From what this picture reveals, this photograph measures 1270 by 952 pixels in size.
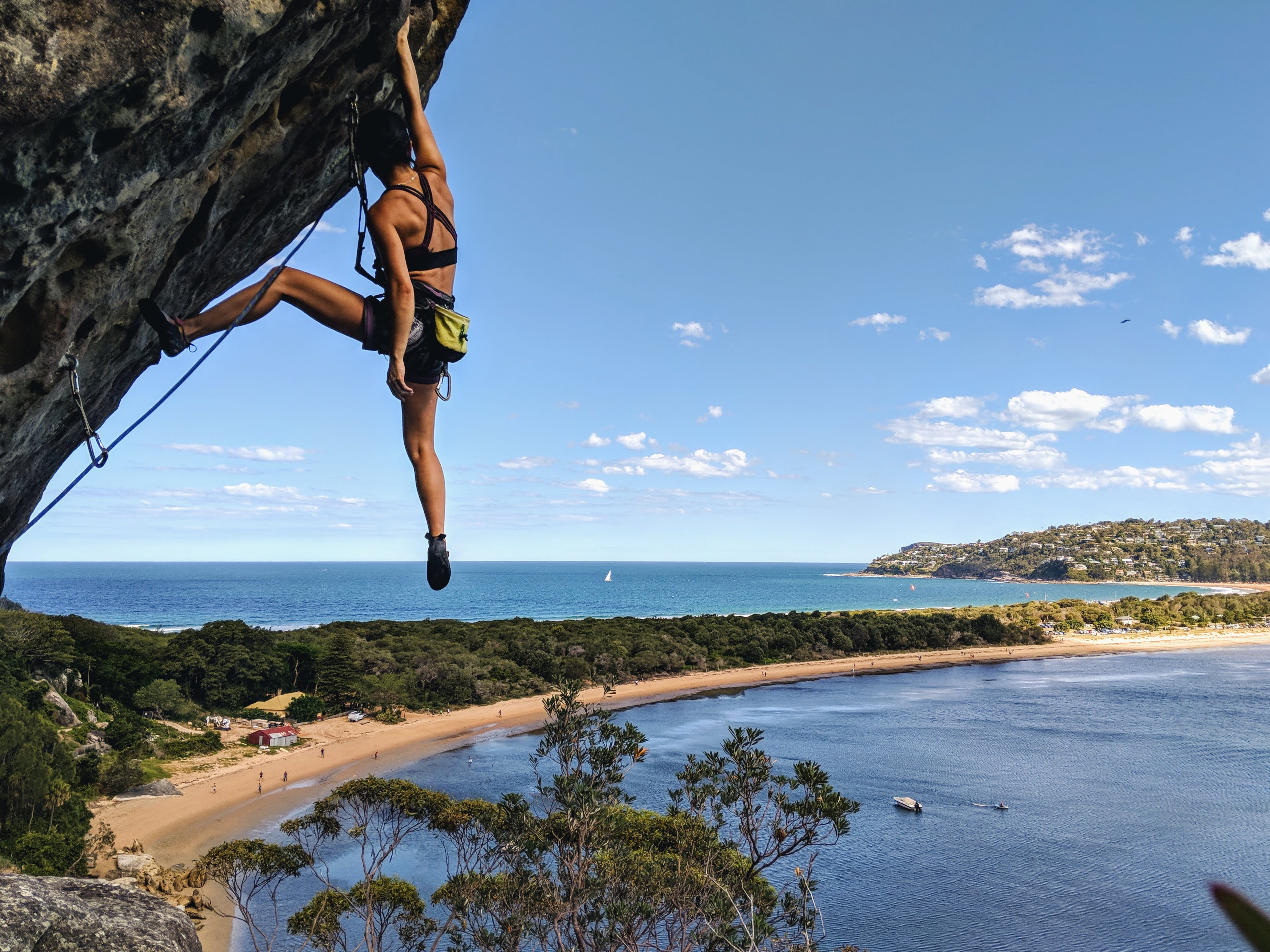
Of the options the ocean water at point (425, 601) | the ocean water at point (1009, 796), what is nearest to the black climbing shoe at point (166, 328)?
the ocean water at point (1009, 796)

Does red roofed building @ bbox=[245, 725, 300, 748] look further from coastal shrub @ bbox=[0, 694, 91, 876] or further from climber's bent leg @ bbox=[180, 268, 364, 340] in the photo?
climber's bent leg @ bbox=[180, 268, 364, 340]

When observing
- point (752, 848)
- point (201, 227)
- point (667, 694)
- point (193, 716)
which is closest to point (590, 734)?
point (752, 848)

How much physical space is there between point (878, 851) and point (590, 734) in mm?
23213

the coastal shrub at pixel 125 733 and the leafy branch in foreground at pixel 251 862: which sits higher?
the leafy branch in foreground at pixel 251 862

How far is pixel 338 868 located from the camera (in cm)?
2845

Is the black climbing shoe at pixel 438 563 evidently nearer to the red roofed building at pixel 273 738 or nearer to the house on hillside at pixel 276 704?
the red roofed building at pixel 273 738

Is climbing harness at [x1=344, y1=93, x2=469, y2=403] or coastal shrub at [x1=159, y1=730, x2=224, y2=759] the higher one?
climbing harness at [x1=344, y1=93, x2=469, y2=403]

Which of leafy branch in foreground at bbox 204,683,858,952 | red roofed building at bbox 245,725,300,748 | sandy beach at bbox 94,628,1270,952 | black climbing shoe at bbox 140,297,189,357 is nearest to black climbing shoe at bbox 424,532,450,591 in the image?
black climbing shoe at bbox 140,297,189,357

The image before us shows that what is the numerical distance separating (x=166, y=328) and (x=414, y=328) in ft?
4.47

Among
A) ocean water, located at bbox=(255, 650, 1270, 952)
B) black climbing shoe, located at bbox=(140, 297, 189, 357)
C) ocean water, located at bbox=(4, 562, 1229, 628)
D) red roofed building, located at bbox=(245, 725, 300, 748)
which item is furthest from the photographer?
ocean water, located at bbox=(4, 562, 1229, 628)

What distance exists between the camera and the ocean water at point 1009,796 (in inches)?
1003

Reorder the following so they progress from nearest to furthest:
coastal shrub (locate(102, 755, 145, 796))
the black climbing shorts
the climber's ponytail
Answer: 1. the black climbing shorts
2. the climber's ponytail
3. coastal shrub (locate(102, 755, 145, 796))

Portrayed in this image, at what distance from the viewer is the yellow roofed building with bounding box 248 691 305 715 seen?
44938 millimetres

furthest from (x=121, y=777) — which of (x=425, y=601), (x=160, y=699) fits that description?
(x=425, y=601)
